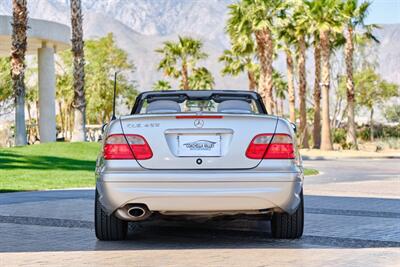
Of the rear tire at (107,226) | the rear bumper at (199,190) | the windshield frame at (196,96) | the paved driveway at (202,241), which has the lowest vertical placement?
the paved driveway at (202,241)

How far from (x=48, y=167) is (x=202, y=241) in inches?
627

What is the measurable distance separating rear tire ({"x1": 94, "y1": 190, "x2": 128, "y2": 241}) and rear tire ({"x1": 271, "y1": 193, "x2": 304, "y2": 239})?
1.52 metres

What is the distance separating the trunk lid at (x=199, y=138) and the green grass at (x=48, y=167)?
9.31 m

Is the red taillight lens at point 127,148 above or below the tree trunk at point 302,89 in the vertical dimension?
below

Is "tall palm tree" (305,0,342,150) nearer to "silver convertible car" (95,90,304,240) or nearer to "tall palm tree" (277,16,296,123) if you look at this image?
"tall palm tree" (277,16,296,123)

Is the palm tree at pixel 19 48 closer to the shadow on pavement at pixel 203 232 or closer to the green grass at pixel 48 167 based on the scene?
the green grass at pixel 48 167

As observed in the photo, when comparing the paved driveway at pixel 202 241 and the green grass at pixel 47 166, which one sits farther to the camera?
the green grass at pixel 47 166

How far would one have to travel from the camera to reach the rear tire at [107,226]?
844cm

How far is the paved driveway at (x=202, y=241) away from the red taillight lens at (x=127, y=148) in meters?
0.88

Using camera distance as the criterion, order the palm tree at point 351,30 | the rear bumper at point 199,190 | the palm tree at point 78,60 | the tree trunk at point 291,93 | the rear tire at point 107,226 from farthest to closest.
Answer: the tree trunk at point 291,93, the palm tree at point 351,30, the palm tree at point 78,60, the rear tire at point 107,226, the rear bumper at point 199,190

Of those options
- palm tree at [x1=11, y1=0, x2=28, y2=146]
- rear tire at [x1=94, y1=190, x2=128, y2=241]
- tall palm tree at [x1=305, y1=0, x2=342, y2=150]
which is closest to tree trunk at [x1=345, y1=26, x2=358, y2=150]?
tall palm tree at [x1=305, y1=0, x2=342, y2=150]

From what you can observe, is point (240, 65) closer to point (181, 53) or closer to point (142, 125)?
point (181, 53)

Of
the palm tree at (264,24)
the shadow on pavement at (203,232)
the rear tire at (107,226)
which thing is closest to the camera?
the shadow on pavement at (203,232)

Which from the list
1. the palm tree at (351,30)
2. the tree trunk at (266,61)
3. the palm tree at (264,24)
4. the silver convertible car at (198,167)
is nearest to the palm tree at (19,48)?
the palm tree at (264,24)
